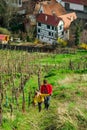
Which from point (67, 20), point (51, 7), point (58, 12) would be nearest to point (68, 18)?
point (67, 20)

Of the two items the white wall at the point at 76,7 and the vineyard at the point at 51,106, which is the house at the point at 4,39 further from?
the vineyard at the point at 51,106

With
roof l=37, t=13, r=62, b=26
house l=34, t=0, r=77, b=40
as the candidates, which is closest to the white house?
house l=34, t=0, r=77, b=40

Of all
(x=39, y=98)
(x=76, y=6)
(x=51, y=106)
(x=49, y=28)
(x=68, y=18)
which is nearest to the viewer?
(x=39, y=98)

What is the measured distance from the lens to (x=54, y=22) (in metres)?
48.4

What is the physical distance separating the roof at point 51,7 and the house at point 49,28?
4.18 ft

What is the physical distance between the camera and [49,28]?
162 feet

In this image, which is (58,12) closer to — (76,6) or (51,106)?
(76,6)

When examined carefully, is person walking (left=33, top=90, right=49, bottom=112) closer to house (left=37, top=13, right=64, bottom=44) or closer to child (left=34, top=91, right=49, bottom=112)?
child (left=34, top=91, right=49, bottom=112)

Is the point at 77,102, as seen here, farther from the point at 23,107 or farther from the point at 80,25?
the point at 80,25

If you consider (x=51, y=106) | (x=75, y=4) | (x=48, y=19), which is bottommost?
(x=51, y=106)

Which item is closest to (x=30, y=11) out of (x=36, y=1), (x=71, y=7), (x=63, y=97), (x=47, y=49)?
(x=36, y=1)

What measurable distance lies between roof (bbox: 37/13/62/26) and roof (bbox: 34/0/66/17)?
89 centimetres

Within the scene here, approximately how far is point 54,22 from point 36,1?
566cm

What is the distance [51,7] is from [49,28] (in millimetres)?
Answer: 3144
